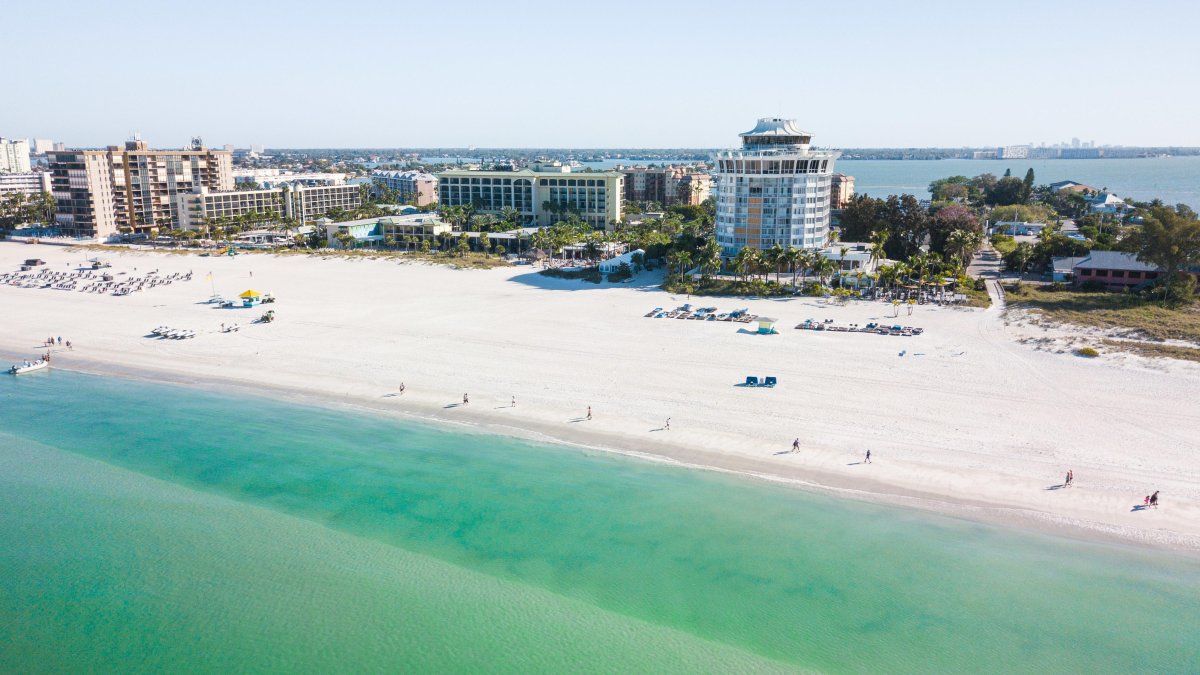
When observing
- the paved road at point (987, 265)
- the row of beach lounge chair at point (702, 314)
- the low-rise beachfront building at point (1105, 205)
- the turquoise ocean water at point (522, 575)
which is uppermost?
the low-rise beachfront building at point (1105, 205)

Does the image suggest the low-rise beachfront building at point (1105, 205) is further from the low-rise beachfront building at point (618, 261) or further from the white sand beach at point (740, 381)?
the low-rise beachfront building at point (618, 261)

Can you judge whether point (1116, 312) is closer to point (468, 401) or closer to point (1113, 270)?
point (1113, 270)

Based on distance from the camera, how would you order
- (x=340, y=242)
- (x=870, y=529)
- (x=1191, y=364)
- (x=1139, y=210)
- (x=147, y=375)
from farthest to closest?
1. (x=1139, y=210)
2. (x=340, y=242)
3. (x=147, y=375)
4. (x=1191, y=364)
5. (x=870, y=529)

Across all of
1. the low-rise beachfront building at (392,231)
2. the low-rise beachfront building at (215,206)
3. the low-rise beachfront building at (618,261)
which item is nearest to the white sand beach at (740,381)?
the low-rise beachfront building at (618,261)

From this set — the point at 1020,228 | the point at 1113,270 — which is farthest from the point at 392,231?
the point at 1020,228

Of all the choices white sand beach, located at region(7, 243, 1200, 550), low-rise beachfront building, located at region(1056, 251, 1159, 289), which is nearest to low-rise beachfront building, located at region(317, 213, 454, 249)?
white sand beach, located at region(7, 243, 1200, 550)

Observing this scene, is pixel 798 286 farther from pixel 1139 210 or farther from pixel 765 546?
pixel 1139 210

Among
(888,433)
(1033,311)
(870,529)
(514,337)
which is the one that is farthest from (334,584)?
(1033,311)
